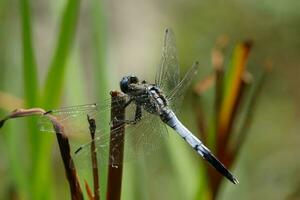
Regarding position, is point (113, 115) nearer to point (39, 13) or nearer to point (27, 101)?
point (27, 101)

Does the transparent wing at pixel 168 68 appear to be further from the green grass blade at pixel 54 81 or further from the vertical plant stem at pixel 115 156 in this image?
the vertical plant stem at pixel 115 156

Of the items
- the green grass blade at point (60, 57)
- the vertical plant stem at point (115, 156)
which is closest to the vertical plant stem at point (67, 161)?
the vertical plant stem at point (115, 156)

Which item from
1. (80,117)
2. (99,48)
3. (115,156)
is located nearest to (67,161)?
(115,156)

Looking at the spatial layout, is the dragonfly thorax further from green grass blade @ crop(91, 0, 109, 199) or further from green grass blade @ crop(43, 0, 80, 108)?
green grass blade @ crop(43, 0, 80, 108)

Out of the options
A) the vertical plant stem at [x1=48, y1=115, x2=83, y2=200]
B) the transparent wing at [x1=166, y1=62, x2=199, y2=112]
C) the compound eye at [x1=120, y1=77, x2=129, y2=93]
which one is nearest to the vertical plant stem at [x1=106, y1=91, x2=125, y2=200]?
the vertical plant stem at [x1=48, y1=115, x2=83, y2=200]

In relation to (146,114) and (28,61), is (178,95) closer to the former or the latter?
(146,114)
